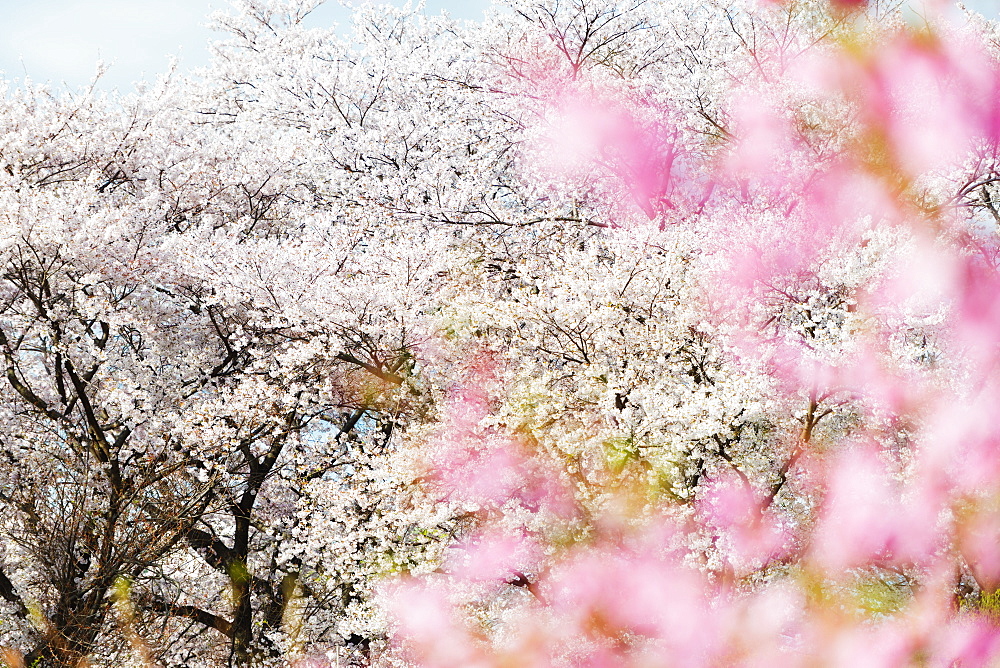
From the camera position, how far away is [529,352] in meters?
10.1

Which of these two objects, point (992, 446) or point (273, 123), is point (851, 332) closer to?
point (992, 446)

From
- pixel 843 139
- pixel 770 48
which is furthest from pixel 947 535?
pixel 770 48

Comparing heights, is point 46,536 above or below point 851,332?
below

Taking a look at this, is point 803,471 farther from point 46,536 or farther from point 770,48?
point 46,536

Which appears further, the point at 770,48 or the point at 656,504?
the point at 770,48

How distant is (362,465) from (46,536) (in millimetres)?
3603

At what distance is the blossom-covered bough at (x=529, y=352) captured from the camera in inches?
320

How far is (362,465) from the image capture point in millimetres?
10219

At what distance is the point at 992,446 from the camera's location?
306 inches

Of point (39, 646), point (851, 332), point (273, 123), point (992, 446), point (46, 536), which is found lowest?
point (39, 646)

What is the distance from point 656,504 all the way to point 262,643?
622 cm

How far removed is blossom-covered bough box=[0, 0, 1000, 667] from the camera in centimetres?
814

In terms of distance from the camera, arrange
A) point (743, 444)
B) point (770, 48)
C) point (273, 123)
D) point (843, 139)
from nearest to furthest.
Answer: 1. point (743, 444)
2. point (843, 139)
3. point (770, 48)
4. point (273, 123)

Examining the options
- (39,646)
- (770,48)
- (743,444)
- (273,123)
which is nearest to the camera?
(39,646)
